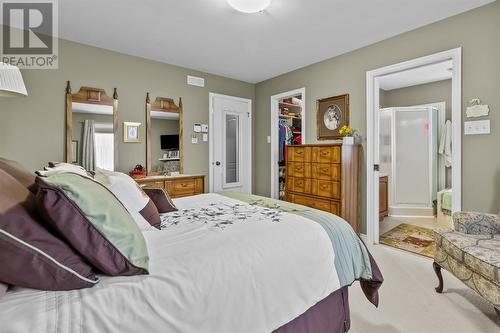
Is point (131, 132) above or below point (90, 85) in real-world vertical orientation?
below

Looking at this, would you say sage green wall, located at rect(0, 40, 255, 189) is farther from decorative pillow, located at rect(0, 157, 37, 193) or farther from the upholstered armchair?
the upholstered armchair

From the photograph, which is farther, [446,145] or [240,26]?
[446,145]

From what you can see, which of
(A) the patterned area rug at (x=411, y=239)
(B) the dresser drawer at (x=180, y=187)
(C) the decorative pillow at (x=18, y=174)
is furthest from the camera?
(B) the dresser drawer at (x=180, y=187)

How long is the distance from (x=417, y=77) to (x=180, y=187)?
456 centimetres

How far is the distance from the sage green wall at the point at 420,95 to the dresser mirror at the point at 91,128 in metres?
5.31

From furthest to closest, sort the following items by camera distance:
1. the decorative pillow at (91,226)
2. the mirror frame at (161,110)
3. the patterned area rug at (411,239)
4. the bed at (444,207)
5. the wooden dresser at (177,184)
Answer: the bed at (444,207) → the mirror frame at (161,110) → the wooden dresser at (177,184) → the patterned area rug at (411,239) → the decorative pillow at (91,226)

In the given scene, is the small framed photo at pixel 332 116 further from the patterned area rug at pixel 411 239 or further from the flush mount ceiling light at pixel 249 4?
the flush mount ceiling light at pixel 249 4

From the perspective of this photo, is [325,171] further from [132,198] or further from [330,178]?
[132,198]

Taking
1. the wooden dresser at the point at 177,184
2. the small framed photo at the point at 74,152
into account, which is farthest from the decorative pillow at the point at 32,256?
the small framed photo at the point at 74,152

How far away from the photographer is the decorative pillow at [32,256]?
77 cm

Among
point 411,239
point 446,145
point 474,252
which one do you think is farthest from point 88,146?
point 446,145

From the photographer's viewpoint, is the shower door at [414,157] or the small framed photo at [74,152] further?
the shower door at [414,157]

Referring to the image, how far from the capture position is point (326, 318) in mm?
1435

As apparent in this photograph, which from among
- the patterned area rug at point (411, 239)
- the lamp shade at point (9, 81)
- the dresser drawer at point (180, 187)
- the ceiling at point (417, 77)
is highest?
the ceiling at point (417, 77)
